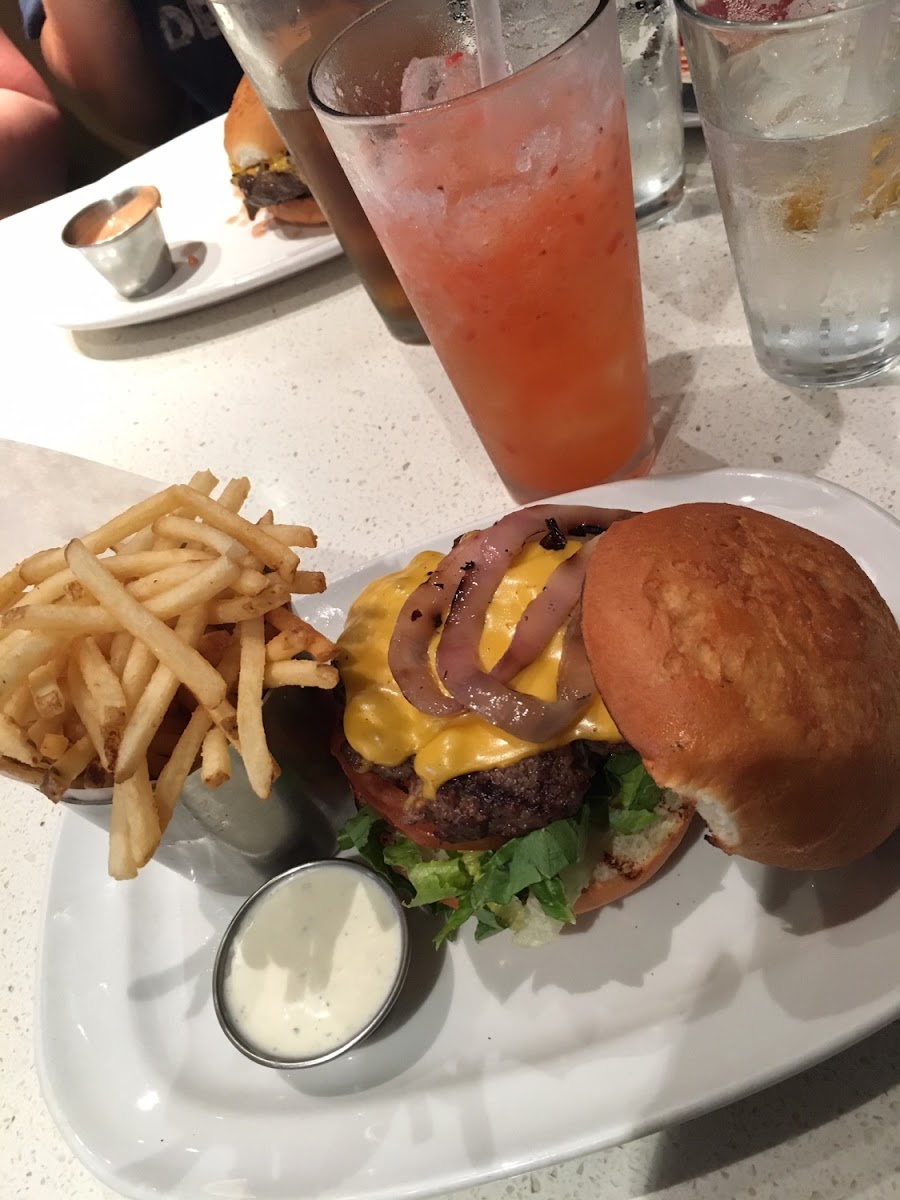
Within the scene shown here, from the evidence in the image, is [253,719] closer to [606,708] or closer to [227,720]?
[227,720]

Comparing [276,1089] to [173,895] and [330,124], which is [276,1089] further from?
[330,124]

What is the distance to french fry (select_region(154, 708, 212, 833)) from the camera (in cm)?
106

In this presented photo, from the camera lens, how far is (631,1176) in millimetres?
1021

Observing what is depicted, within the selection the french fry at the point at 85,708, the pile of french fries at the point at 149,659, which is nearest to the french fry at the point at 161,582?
the pile of french fries at the point at 149,659

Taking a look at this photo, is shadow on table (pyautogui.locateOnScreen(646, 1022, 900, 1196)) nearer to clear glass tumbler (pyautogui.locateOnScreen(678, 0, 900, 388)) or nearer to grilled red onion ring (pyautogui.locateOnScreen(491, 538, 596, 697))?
grilled red onion ring (pyautogui.locateOnScreen(491, 538, 596, 697))

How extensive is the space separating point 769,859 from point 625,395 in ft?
2.59

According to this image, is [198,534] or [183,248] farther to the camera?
[183,248]

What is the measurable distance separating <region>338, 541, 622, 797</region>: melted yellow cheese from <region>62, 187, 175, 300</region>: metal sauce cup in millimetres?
1466

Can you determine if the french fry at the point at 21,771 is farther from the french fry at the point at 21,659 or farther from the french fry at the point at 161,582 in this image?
the french fry at the point at 161,582

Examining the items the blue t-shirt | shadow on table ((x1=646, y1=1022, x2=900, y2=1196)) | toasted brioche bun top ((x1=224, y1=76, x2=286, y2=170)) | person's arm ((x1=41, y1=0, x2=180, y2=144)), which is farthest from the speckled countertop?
person's arm ((x1=41, y1=0, x2=180, y2=144))

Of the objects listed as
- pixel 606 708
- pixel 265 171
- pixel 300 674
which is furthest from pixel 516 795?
pixel 265 171

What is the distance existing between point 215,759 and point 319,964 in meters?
0.35

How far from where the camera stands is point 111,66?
12.8 feet

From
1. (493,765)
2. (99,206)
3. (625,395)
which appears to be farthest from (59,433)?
(493,765)
